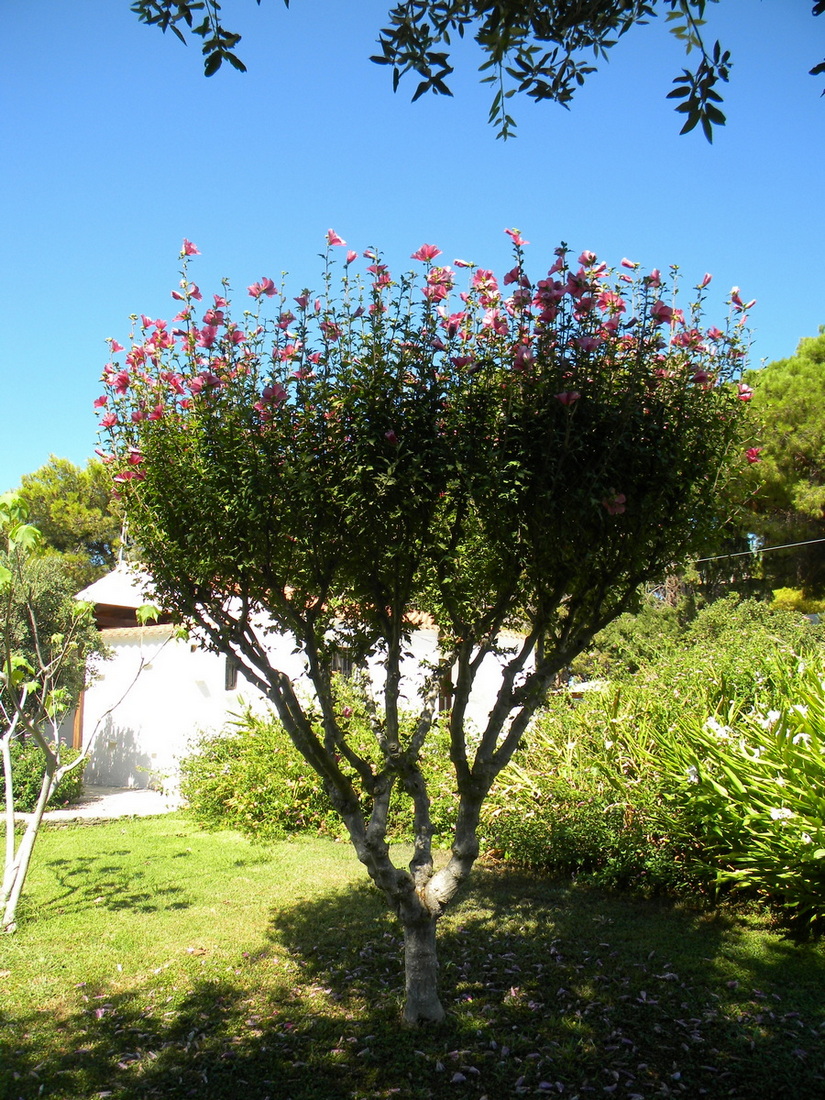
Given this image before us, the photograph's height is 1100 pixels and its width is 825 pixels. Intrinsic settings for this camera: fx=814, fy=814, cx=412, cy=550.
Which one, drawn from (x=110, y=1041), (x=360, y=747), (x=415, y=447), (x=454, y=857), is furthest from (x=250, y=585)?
(x=360, y=747)

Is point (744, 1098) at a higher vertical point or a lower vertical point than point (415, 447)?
lower

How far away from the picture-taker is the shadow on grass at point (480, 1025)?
12.4 feet

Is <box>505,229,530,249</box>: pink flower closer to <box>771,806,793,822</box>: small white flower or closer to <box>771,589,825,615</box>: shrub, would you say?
<box>771,806,793,822</box>: small white flower

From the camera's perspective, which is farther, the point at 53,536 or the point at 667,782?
the point at 53,536

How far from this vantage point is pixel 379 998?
482cm

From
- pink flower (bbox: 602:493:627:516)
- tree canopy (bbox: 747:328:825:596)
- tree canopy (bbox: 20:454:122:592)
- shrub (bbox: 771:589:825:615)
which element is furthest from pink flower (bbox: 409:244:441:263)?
tree canopy (bbox: 20:454:122:592)

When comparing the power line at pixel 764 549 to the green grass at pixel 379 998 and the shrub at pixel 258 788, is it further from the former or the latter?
the green grass at pixel 379 998

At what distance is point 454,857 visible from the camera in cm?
443

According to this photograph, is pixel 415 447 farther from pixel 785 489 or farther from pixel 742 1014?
pixel 785 489

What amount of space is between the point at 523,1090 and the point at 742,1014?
1499 mm

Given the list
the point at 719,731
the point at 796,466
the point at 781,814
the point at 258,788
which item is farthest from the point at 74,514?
the point at 781,814

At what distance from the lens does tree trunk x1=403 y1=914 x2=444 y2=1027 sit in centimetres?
436

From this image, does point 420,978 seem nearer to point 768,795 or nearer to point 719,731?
point 768,795

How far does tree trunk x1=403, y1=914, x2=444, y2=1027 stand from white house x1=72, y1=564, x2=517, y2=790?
7.55 metres
